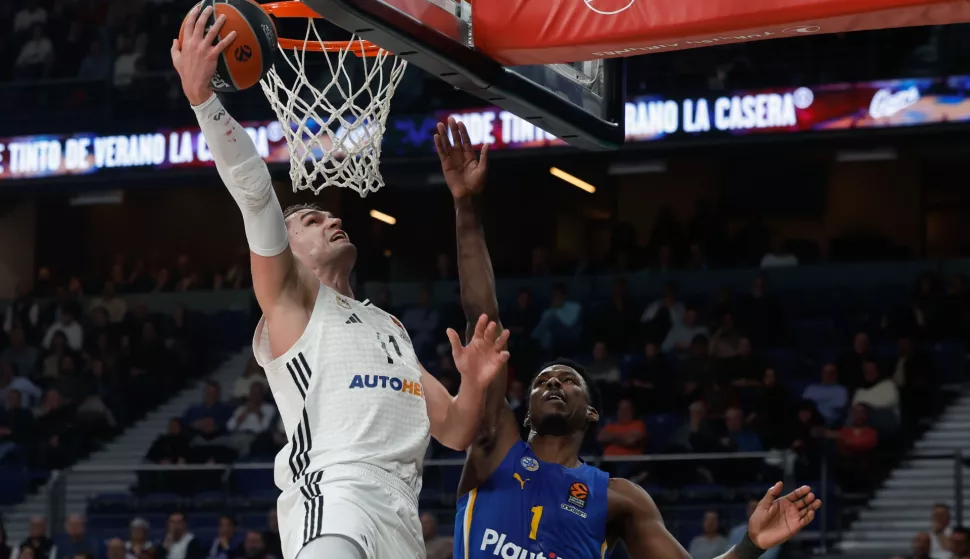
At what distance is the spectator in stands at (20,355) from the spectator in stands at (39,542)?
160 inches

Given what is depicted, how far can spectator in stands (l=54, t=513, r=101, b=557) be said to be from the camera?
12.2m

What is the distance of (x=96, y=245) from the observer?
20.1 m

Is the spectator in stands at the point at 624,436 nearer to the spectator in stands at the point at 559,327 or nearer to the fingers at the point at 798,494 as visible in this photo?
the spectator in stands at the point at 559,327

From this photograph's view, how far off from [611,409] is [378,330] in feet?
27.8

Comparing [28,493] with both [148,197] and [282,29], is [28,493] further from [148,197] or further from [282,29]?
[282,29]

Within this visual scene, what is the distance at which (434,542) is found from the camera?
1053cm

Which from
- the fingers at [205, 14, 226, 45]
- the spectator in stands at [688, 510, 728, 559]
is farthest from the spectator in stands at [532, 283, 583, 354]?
the fingers at [205, 14, 226, 45]

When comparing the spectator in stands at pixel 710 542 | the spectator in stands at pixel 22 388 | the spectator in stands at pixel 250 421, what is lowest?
the spectator in stands at pixel 710 542

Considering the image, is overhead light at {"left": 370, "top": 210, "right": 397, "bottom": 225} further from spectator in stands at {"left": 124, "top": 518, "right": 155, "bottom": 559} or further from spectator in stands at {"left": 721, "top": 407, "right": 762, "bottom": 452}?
spectator in stands at {"left": 721, "top": 407, "right": 762, "bottom": 452}

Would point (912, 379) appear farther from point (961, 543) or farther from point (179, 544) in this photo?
point (179, 544)

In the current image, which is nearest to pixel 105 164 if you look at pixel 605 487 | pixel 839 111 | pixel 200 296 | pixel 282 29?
pixel 200 296

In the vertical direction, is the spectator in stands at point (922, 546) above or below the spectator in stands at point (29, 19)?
below

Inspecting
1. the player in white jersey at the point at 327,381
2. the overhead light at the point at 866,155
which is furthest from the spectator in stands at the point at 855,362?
the player in white jersey at the point at 327,381

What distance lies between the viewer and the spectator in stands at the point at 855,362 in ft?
40.6
